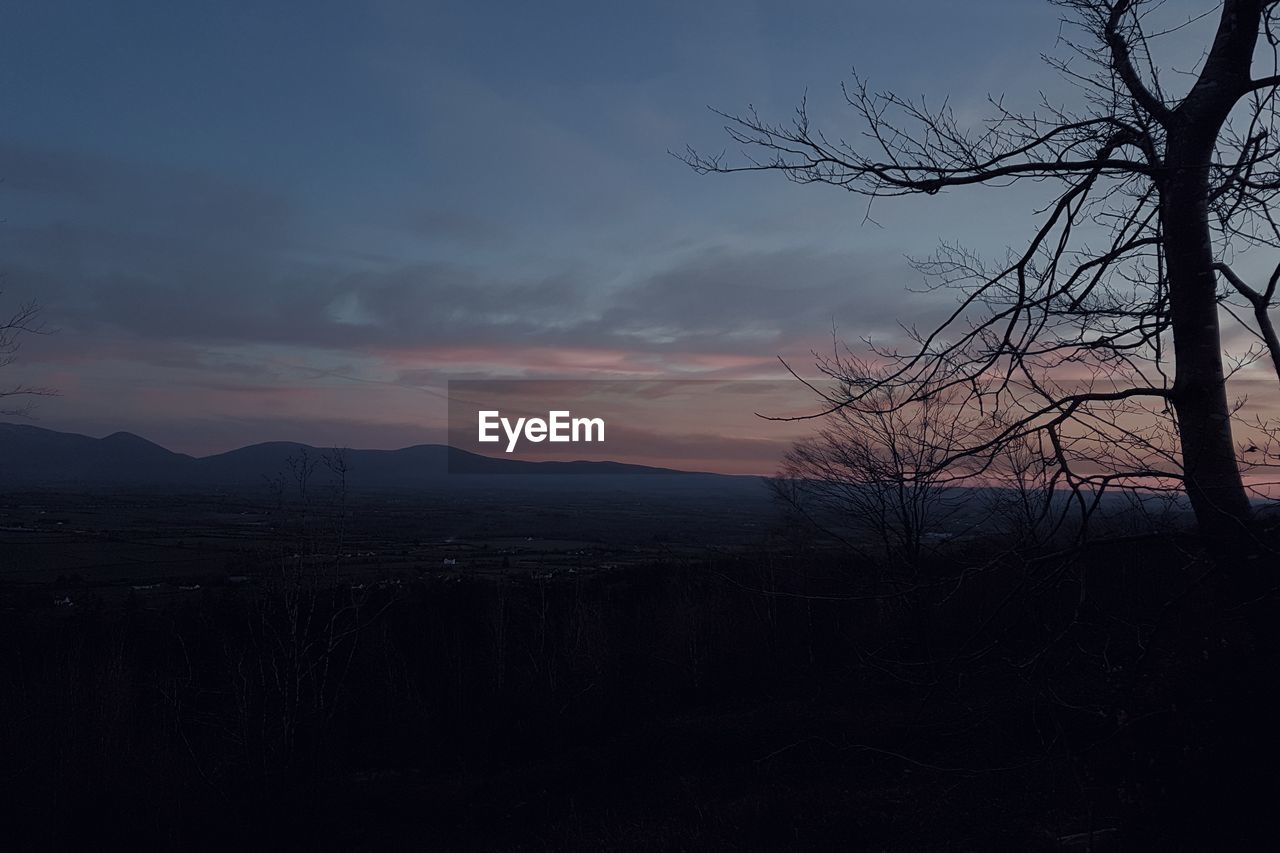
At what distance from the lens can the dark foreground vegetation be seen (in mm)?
4023

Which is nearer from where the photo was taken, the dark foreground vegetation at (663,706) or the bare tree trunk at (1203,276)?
the bare tree trunk at (1203,276)

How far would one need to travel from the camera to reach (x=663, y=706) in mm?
24359

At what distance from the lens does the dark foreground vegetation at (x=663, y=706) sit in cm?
402

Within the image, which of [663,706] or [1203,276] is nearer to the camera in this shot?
[1203,276]

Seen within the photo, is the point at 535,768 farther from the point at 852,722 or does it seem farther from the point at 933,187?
the point at 933,187

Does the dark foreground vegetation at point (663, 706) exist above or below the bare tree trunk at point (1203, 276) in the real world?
below

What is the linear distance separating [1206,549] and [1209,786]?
140 centimetres

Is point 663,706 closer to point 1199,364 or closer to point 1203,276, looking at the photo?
point 1199,364

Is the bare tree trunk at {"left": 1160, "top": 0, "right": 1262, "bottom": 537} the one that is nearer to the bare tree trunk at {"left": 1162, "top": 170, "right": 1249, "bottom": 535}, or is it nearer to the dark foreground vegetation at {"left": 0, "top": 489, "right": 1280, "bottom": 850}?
the bare tree trunk at {"left": 1162, "top": 170, "right": 1249, "bottom": 535}

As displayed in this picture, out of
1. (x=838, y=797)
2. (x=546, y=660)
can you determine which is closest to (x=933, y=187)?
(x=838, y=797)

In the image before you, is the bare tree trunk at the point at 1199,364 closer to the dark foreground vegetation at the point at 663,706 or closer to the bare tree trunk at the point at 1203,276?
the bare tree trunk at the point at 1203,276

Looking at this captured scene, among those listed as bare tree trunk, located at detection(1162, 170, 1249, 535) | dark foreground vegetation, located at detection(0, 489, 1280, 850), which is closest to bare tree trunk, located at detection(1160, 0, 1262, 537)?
bare tree trunk, located at detection(1162, 170, 1249, 535)

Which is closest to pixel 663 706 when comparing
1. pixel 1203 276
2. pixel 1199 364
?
pixel 1199 364

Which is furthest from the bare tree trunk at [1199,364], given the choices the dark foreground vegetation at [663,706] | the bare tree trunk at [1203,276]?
the dark foreground vegetation at [663,706]
